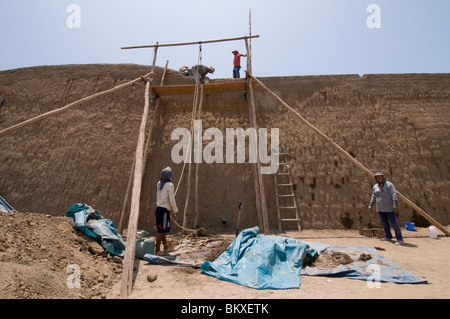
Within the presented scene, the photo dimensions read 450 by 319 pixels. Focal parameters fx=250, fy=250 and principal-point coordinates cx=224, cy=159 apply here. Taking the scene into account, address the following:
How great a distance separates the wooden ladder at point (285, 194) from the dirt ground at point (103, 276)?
88.7 inches

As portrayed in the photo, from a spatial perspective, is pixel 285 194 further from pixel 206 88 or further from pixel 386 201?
pixel 206 88

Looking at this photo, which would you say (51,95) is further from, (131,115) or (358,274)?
(358,274)

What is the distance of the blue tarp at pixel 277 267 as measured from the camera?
9.14 ft

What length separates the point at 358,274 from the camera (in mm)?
2943

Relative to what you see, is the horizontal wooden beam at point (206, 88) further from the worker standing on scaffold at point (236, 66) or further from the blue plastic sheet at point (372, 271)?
the blue plastic sheet at point (372, 271)

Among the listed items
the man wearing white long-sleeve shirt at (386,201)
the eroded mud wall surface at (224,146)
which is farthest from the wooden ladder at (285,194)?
the man wearing white long-sleeve shirt at (386,201)

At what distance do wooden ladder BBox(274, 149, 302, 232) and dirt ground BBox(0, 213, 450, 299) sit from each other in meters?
2.25

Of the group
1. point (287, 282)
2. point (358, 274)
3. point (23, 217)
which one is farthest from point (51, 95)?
point (358, 274)

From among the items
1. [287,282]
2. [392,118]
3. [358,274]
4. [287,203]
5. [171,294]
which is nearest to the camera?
[171,294]

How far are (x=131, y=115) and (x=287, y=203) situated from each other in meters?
4.93

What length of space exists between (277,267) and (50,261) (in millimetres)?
2603

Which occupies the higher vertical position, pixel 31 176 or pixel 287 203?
pixel 31 176

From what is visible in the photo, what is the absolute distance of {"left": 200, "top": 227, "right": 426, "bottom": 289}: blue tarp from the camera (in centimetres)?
279
